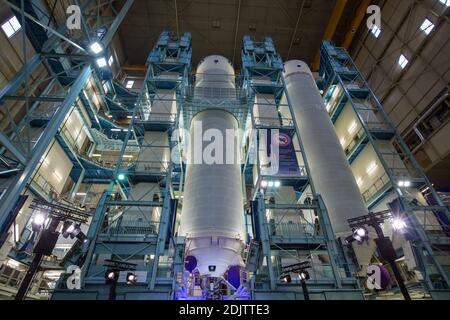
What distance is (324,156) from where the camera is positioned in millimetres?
27688

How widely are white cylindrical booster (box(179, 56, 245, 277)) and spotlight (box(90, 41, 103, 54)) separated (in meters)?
10.7

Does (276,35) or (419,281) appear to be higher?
(276,35)

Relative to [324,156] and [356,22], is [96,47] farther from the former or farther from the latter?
[356,22]

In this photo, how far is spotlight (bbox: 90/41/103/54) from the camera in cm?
1956

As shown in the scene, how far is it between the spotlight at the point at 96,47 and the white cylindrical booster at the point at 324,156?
1964 centimetres

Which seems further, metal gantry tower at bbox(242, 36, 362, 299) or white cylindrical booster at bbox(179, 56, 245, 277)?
white cylindrical booster at bbox(179, 56, 245, 277)

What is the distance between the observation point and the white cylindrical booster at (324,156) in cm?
2347

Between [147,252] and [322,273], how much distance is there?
507 inches

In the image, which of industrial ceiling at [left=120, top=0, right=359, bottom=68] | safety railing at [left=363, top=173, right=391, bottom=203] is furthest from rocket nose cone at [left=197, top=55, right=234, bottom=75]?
safety railing at [left=363, top=173, right=391, bottom=203]

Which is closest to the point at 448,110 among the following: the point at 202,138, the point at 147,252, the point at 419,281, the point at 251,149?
the point at 419,281

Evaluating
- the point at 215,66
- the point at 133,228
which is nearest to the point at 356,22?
the point at 215,66

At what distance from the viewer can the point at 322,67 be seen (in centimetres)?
4188

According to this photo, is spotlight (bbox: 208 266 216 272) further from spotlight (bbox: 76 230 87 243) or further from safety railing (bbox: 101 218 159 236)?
spotlight (bbox: 76 230 87 243)

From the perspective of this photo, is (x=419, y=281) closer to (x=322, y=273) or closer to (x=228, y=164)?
(x=322, y=273)
